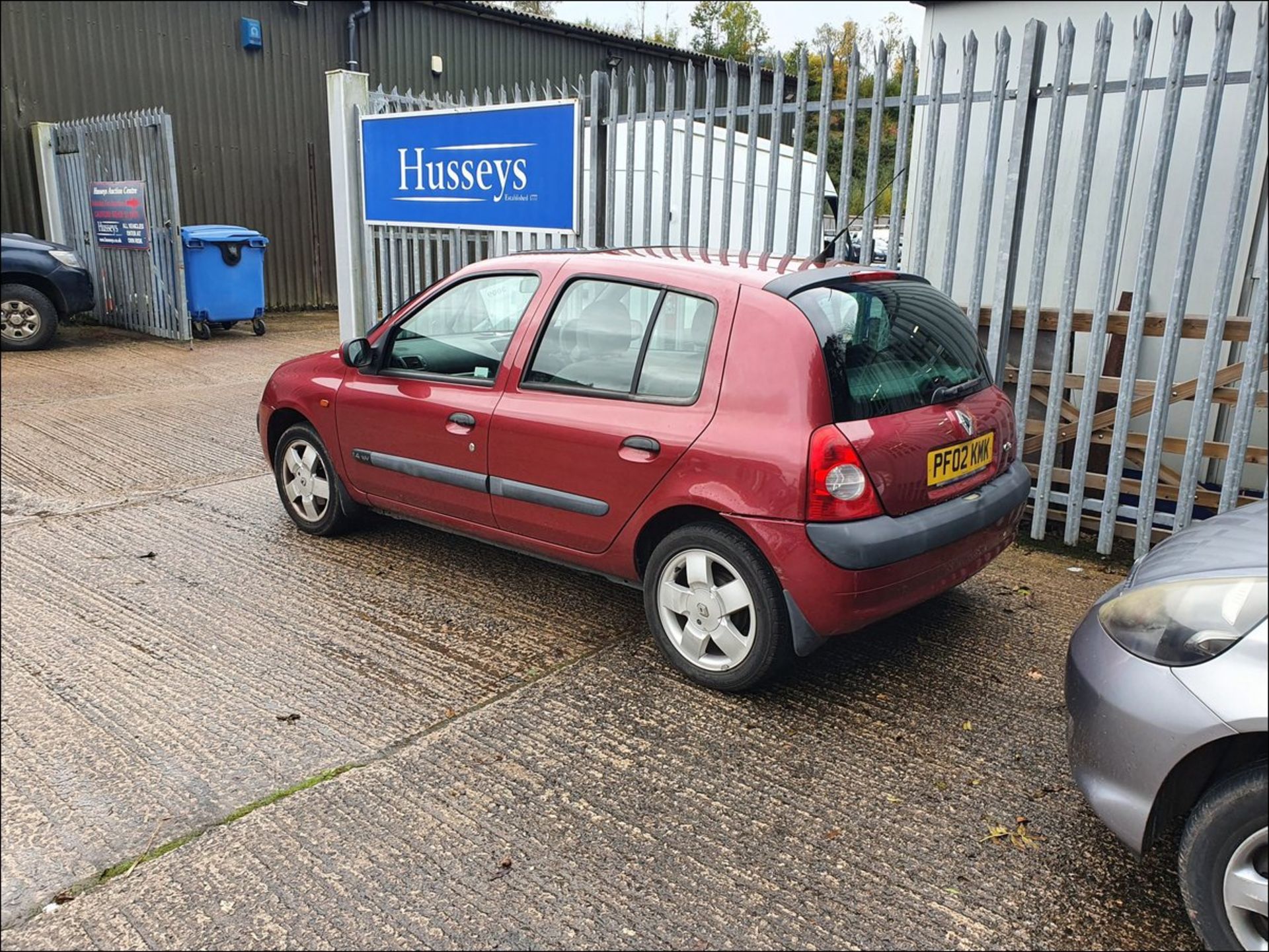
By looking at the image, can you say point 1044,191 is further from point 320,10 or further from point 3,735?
point 320,10

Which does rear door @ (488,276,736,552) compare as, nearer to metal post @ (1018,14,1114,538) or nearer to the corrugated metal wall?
metal post @ (1018,14,1114,538)

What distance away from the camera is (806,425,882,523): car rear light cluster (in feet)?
10.6

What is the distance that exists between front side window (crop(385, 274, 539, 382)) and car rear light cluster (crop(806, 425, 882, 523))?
1.54m

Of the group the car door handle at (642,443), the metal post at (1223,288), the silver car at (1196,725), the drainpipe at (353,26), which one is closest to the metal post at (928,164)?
the metal post at (1223,288)

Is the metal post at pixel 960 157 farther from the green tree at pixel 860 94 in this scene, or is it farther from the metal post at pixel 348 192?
the metal post at pixel 348 192

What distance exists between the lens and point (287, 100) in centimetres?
1456

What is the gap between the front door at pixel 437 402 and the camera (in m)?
4.21

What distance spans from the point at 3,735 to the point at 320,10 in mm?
14195

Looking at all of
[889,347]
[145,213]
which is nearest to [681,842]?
[889,347]

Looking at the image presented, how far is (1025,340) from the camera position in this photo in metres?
5.22

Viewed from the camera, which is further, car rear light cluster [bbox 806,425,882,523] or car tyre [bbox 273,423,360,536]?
car tyre [bbox 273,423,360,536]

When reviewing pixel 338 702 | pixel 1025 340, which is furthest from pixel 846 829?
pixel 1025 340

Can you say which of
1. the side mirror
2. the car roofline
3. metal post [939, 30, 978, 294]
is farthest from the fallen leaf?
the side mirror

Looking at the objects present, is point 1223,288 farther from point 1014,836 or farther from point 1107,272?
point 1014,836
